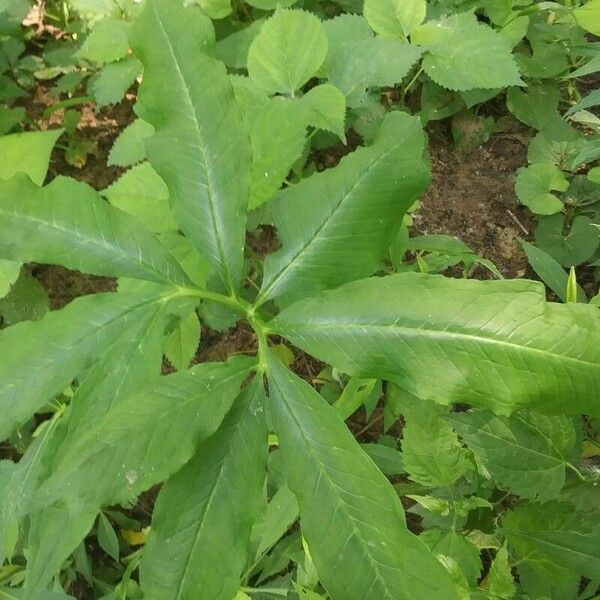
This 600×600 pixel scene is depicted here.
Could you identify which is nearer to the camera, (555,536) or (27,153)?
(555,536)

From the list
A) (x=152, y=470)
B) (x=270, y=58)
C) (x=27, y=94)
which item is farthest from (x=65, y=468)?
(x=27, y=94)

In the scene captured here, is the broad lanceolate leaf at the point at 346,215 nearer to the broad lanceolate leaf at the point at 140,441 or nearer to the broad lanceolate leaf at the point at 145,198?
the broad lanceolate leaf at the point at 140,441

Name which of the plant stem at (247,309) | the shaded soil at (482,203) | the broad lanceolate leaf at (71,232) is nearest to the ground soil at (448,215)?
the shaded soil at (482,203)

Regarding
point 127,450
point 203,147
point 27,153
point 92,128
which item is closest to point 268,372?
point 127,450

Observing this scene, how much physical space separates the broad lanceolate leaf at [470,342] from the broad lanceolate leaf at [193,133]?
25 cm

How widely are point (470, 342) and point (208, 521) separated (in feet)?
1.40

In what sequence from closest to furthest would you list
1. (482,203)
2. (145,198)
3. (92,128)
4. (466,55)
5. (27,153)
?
(145,198) < (466,55) < (27,153) < (482,203) < (92,128)

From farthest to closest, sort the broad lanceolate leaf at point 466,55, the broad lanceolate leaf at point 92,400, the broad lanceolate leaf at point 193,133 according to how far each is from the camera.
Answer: the broad lanceolate leaf at point 466,55 < the broad lanceolate leaf at point 193,133 < the broad lanceolate leaf at point 92,400

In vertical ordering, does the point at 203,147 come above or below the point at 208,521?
above

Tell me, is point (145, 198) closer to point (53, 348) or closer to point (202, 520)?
point (53, 348)

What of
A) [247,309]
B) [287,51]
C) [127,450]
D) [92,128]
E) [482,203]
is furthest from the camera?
[92,128]

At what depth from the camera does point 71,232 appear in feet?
3.34

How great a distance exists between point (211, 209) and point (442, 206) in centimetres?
129

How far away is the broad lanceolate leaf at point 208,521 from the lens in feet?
2.88
